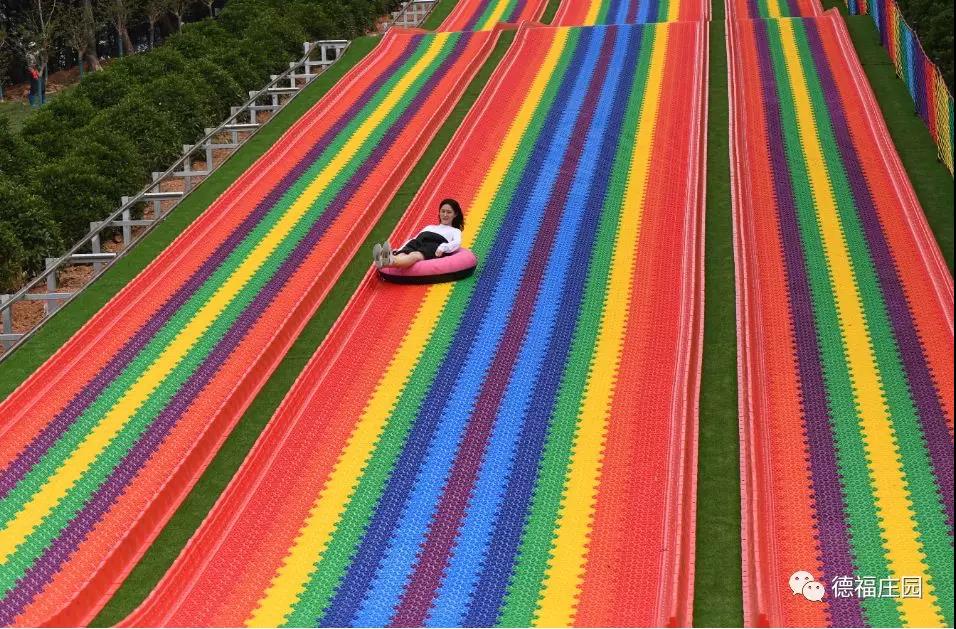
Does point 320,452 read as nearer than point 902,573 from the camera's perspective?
No

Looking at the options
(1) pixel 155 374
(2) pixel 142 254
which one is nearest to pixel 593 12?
(2) pixel 142 254

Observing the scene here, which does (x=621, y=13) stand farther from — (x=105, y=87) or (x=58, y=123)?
(x=58, y=123)

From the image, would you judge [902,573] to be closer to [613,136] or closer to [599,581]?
[599,581]

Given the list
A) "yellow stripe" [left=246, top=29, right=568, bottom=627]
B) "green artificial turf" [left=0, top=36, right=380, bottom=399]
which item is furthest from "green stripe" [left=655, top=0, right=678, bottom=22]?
"yellow stripe" [left=246, top=29, right=568, bottom=627]

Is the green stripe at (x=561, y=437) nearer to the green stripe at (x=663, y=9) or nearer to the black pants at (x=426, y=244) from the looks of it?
the black pants at (x=426, y=244)

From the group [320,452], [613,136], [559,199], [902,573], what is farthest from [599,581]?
[613,136]

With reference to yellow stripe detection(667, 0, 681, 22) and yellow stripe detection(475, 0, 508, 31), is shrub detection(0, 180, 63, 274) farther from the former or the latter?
yellow stripe detection(667, 0, 681, 22)

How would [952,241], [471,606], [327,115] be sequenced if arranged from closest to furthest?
[952,241], [471,606], [327,115]
